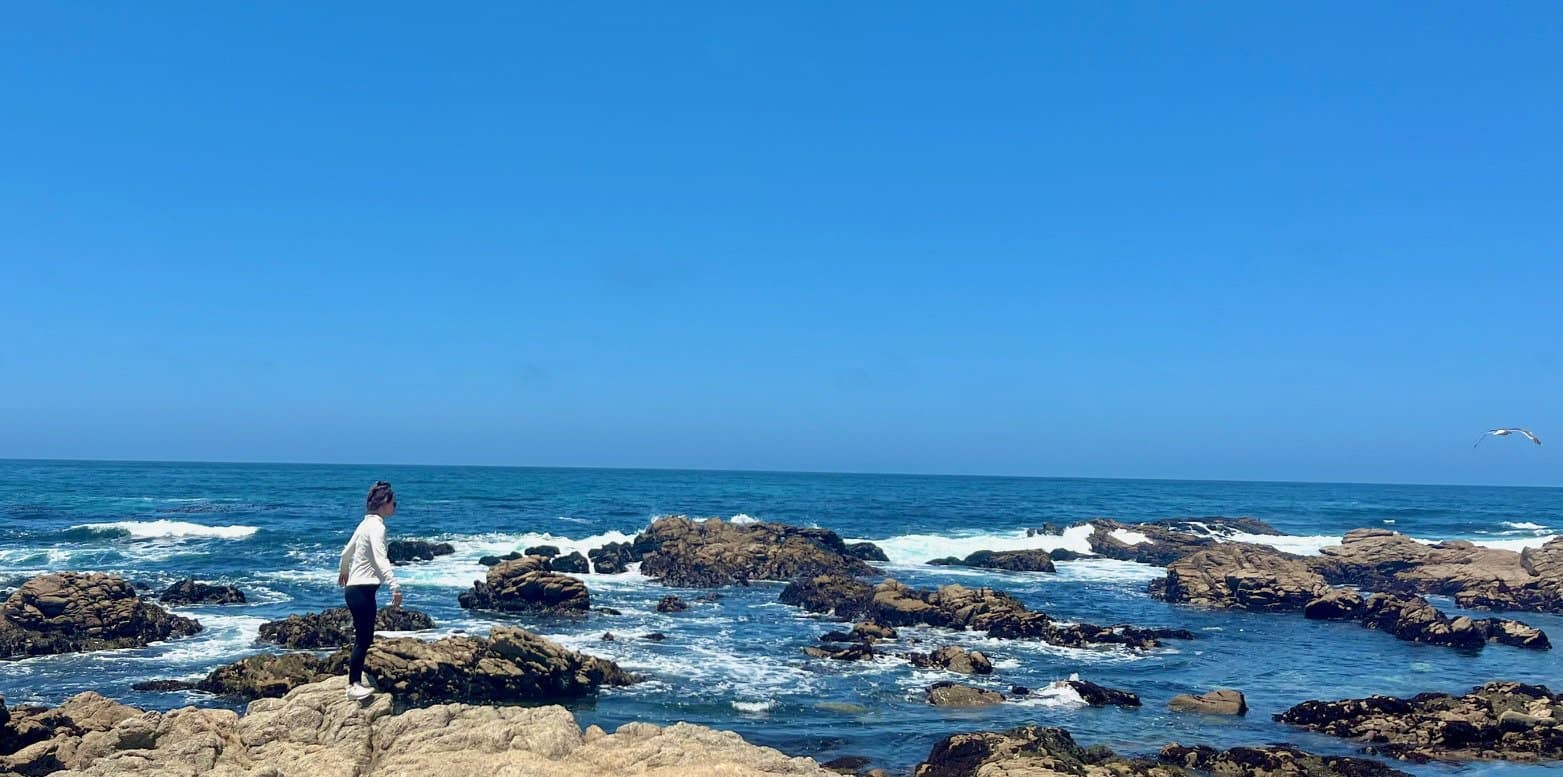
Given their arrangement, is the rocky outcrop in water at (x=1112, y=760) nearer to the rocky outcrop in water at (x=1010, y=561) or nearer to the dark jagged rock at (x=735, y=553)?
the dark jagged rock at (x=735, y=553)

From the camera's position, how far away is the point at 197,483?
111m

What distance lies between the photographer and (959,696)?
20984 millimetres

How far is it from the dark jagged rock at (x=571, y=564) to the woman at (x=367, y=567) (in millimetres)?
32419

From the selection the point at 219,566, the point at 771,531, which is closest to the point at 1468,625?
the point at 771,531

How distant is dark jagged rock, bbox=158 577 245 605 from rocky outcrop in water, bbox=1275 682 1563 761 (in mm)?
30415

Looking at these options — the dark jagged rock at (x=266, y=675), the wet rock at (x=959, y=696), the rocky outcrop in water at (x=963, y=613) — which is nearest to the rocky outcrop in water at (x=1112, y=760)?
the wet rock at (x=959, y=696)

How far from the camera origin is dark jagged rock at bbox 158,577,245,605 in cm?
3159

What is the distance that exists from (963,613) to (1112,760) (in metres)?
16.1

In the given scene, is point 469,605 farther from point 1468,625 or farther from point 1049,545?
point 1049,545

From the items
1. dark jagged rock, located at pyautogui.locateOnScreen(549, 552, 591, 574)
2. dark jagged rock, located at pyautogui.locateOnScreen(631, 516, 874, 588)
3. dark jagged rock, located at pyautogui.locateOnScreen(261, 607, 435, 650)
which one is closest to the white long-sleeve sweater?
dark jagged rock, located at pyautogui.locateOnScreen(261, 607, 435, 650)

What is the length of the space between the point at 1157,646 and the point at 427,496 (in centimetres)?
8288

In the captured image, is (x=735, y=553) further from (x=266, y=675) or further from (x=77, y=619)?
(x=266, y=675)

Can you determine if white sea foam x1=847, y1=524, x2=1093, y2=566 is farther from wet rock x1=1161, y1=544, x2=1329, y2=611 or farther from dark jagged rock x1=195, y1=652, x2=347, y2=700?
dark jagged rock x1=195, y1=652, x2=347, y2=700

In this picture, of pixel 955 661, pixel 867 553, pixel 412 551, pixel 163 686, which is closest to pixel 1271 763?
pixel 955 661
